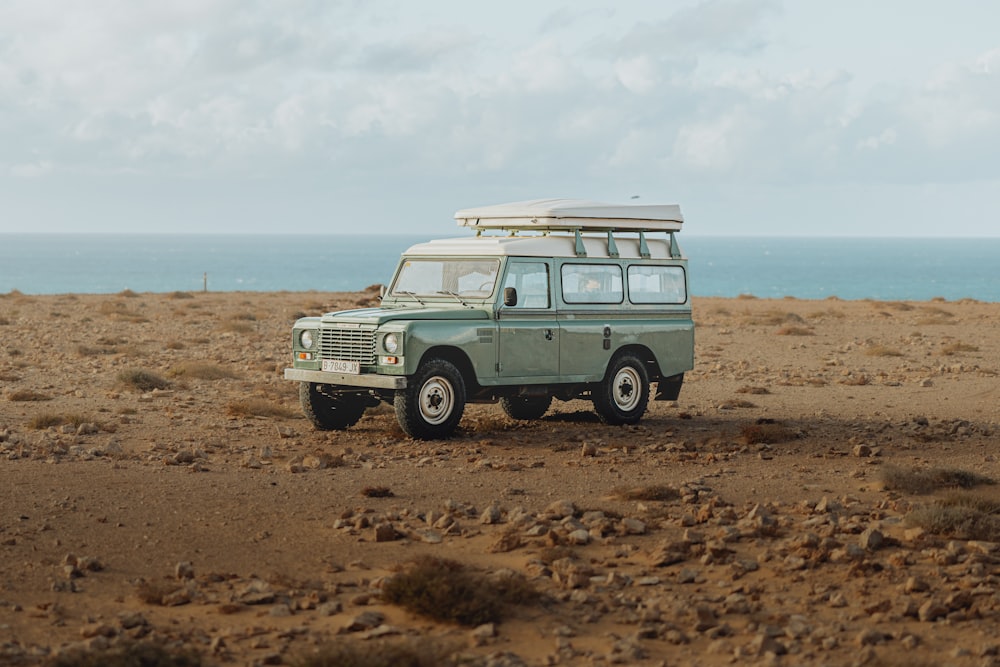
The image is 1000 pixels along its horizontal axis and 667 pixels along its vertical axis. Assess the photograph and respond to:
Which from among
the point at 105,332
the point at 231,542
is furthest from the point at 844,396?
the point at 105,332

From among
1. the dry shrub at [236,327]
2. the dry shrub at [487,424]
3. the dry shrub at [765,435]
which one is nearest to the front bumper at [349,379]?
the dry shrub at [487,424]

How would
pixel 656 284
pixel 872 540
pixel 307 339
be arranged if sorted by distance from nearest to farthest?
pixel 872 540, pixel 307 339, pixel 656 284

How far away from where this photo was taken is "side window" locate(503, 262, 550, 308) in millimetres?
15125

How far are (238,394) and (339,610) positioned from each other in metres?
11.6

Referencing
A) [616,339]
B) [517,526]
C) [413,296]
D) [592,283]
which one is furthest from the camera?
[616,339]

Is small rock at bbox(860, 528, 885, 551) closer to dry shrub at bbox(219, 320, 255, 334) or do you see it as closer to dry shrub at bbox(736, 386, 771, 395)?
dry shrub at bbox(736, 386, 771, 395)

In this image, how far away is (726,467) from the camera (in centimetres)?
1315

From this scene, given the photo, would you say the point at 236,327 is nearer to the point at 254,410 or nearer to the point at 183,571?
the point at 254,410

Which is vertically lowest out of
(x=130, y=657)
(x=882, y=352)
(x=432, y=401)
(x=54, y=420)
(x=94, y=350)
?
(x=130, y=657)

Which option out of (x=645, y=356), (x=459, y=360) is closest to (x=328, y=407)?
(x=459, y=360)

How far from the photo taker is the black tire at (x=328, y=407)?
15.4 meters

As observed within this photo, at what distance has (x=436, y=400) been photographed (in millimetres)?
14500

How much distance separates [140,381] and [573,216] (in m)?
7.78

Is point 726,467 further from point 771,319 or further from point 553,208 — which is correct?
point 771,319
